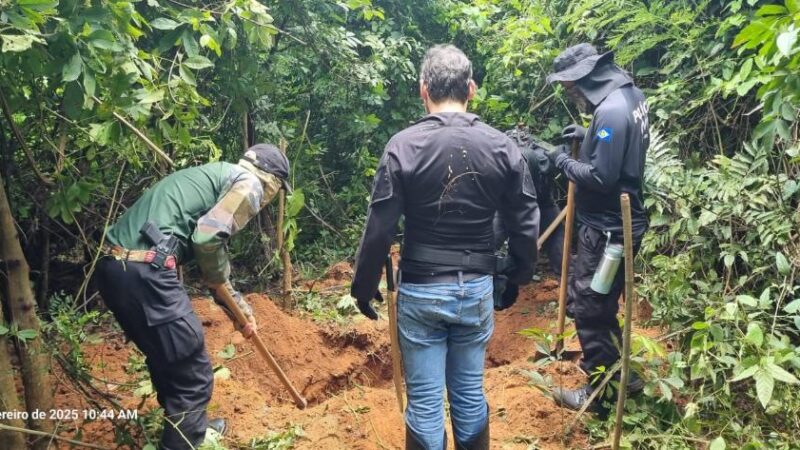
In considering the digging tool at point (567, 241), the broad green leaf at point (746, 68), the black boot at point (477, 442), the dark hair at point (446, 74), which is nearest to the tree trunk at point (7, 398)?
the black boot at point (477, 442)

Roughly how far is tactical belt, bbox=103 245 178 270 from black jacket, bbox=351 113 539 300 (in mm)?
1004

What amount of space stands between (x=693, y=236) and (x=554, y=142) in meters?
2.03

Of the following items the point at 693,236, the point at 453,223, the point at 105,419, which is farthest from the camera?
the point at 693,236

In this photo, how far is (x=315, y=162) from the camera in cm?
662

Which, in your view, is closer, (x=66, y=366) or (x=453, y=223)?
(x=453, y=223)

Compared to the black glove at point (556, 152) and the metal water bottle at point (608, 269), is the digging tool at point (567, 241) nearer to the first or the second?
the black glove at point (556, 152)

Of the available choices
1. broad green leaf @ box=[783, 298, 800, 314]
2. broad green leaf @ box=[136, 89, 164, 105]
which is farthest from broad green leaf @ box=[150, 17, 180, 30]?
broad green leaf @ box=[783, 298, 800, 314]

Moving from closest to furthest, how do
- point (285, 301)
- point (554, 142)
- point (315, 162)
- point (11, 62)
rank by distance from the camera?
point (11, 62), point (285, 301), point (554, 142), point (315, 162)

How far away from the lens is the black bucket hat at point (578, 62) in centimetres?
362

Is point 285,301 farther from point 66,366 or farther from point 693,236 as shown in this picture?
point 693,236

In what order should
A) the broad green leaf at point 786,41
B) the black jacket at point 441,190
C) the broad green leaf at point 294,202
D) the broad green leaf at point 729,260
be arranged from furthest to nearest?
the broad green leaf at point 294,202
the broad green leaf at point 729,260
the black jacket at point 441,190
the broad green leaf at point 786,41

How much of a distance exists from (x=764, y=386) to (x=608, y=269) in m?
0.99

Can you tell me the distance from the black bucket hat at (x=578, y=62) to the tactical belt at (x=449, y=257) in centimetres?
147

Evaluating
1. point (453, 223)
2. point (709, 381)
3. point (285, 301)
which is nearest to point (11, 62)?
point (453, 223)
